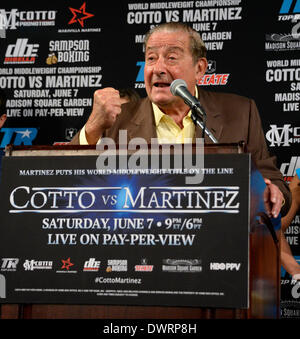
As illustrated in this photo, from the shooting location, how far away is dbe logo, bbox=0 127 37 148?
17.4 feet

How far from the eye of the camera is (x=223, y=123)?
10.5 feet

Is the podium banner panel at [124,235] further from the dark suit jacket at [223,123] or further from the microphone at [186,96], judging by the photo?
the dark suit jacket at [223,123]

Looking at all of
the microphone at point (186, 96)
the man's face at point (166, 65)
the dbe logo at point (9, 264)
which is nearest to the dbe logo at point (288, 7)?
the man's face at point (166, 65)

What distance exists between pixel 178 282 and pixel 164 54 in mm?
1527

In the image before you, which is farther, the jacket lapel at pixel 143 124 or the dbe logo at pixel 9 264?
the jacket lapel at pixel 143 124

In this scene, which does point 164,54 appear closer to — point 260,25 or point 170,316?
point 170,316

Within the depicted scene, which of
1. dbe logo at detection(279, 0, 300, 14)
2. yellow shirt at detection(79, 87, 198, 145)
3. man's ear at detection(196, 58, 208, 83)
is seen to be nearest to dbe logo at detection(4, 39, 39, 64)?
dbe logo at detection(279, 0, 300, 14)

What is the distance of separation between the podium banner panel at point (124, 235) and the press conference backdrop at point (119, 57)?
294 cm

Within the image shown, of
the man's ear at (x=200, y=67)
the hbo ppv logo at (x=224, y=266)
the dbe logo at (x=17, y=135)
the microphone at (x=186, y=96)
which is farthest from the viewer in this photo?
the dbe logo at (x=17, y=135)

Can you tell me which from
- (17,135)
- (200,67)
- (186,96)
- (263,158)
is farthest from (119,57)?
(186,96)

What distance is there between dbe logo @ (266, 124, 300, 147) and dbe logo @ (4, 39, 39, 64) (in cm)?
201

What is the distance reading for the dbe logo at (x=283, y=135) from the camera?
4.90 meters

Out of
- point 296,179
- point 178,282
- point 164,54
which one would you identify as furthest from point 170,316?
point 296,179

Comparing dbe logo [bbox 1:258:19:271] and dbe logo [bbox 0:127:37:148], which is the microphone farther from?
dbe logo [bbox 0:127:37:148]
